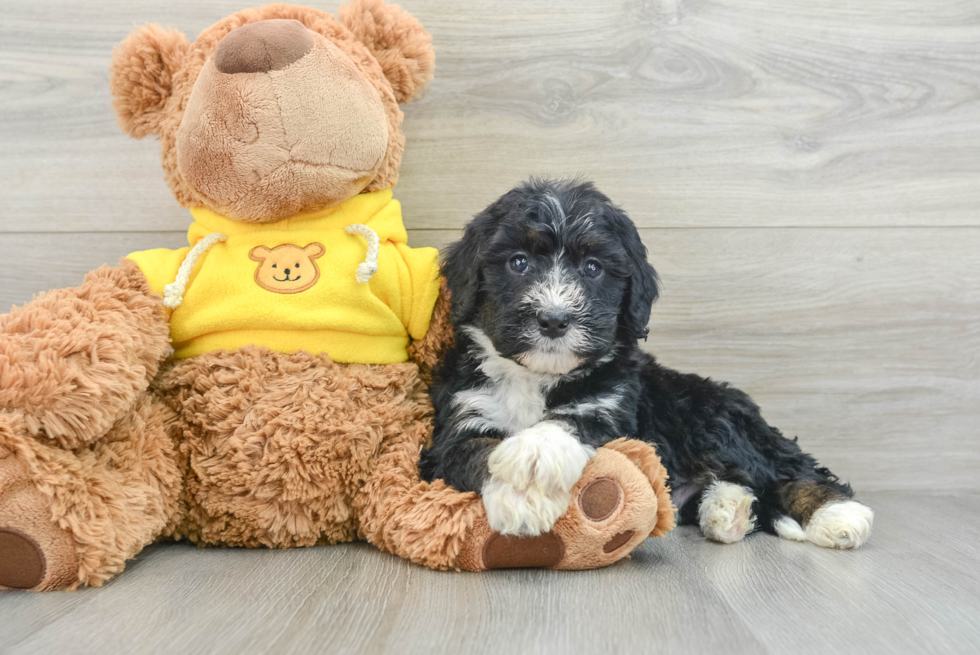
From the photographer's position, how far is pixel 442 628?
49.7 inches

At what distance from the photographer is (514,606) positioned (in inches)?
53.6

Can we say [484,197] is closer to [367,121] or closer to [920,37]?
[367,121]

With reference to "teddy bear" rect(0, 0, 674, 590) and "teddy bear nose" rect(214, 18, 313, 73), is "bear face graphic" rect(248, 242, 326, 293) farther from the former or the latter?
"teddy bear nose" rect(214, 18, 313, 73)

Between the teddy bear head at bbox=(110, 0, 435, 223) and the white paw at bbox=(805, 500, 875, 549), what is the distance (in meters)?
1.41

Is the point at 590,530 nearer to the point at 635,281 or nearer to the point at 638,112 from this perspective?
the point at 635,281

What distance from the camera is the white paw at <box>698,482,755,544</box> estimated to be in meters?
1.84

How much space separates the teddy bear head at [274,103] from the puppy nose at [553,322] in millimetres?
609

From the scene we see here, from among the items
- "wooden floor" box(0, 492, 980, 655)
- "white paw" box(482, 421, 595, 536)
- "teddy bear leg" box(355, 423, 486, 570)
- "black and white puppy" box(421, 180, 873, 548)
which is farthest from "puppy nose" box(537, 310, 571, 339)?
"wooden floor" box(0, 492, 980, 655)

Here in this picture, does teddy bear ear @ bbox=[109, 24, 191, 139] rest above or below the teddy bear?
above

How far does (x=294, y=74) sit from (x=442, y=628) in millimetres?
1217

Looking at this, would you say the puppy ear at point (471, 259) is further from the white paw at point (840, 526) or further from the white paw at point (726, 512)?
the white paw at point (840, 526)

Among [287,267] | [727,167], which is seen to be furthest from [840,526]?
[287,267]

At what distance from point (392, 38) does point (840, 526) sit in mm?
1674

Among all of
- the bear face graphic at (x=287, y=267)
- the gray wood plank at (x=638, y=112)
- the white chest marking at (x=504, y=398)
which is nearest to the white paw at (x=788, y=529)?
the white chest marking at (x=504, y=398)
